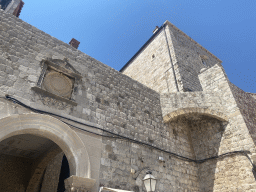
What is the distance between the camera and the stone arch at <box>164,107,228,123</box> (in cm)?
660

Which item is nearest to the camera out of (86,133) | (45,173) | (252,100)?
(86,133)

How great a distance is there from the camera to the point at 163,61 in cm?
1028

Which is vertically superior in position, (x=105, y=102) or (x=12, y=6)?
(x=12, y=6)

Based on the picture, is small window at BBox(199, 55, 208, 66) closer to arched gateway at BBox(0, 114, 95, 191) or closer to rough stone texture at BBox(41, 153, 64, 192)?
rough stone texture at BBox(41, 153, 64, 192)

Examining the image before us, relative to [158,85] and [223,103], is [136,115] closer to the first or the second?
[223,103]

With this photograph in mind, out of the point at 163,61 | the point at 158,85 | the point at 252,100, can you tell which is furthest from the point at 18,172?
the point at 252,100

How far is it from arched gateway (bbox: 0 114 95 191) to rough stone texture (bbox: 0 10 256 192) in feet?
0.06

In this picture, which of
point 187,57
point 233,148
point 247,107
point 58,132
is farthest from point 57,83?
point 187,57

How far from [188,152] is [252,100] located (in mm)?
3755

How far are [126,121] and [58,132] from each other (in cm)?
214

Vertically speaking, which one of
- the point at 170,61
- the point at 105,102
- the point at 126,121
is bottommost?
the point at 126,121

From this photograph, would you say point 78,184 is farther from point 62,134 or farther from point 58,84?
point 58,84

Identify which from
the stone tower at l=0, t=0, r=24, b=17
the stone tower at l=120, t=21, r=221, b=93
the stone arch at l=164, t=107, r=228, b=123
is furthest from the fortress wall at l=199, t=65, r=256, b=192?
the stone tower at l=0, t=0, r=24, b=17

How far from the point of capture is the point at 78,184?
3846 mm
